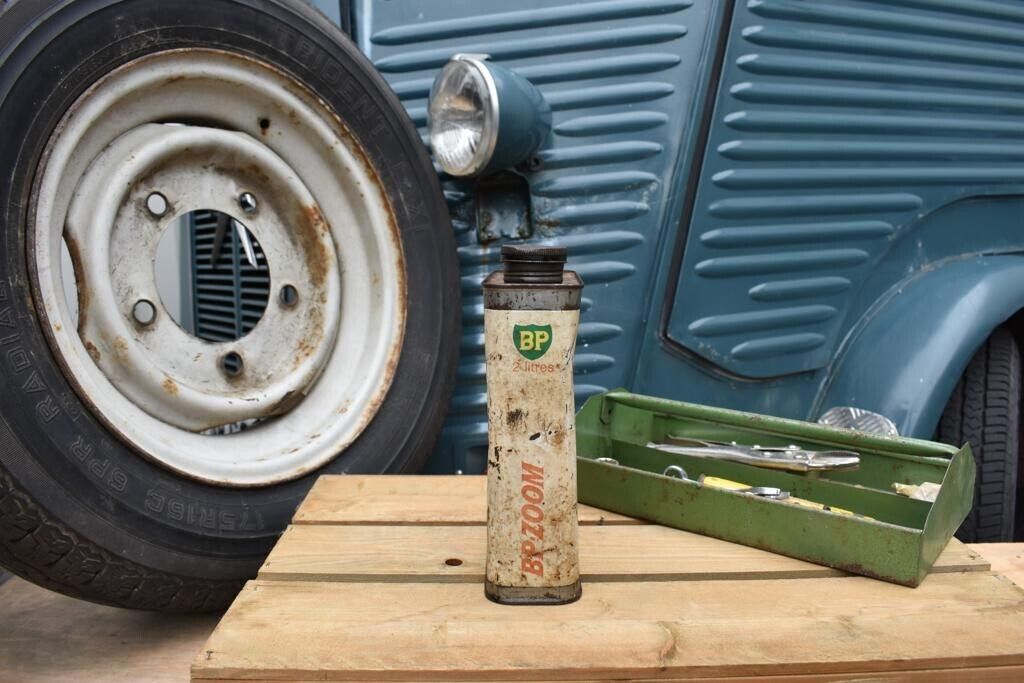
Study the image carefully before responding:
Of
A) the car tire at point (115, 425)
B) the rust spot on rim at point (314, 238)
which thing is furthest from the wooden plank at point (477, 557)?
the rust spot on rim at point (314, 238)

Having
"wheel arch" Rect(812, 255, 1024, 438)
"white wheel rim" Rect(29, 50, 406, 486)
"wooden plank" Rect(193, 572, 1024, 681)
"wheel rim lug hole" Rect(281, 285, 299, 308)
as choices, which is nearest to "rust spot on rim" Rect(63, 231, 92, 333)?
"white wheel rim" Rect(29, 50, 406, 486)

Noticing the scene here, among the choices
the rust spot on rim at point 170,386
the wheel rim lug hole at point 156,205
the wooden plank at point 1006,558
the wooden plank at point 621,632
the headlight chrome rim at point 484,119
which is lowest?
the wooden plank at point 1006,558

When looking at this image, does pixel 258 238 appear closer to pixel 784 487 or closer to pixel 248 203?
pixel 248 203

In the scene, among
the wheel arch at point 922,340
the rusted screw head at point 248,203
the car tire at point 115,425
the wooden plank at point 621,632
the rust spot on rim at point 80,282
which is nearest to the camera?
the wooden plank at point 621,632

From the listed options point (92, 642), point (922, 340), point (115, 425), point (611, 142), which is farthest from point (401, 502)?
point (922, 340)

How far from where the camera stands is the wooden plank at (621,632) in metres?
0.90

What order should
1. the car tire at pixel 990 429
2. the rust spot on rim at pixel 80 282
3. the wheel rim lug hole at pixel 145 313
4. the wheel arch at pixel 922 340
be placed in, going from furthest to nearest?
the car tire at pixel 990 429 < the wheel arch at pixel 922 340 < the wheel rim lug hole at pixel 145 313 < the rust spot on rim at pixel 80 282

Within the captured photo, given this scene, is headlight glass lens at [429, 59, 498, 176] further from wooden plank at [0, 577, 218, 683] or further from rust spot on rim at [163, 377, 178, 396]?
wooden plank at [0, 577, 218, 683]

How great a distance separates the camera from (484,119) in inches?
63.5

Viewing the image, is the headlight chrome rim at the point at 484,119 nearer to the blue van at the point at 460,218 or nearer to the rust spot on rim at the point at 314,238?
the blue van at the point at 460,218

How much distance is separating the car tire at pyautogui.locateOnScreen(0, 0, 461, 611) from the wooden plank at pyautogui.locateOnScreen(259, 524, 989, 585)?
21 cm

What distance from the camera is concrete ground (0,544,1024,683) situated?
53.1 inches

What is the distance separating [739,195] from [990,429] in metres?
0.74

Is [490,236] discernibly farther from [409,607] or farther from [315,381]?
[409,607]
